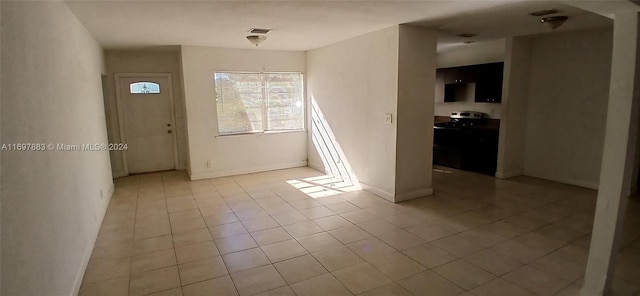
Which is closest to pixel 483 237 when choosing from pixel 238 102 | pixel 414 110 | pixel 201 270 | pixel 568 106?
pixel 414 110

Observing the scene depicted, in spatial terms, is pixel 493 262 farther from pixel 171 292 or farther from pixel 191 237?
pixel 191 237

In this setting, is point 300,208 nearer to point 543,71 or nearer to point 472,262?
point 472,262

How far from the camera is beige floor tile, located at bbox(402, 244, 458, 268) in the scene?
2898mm

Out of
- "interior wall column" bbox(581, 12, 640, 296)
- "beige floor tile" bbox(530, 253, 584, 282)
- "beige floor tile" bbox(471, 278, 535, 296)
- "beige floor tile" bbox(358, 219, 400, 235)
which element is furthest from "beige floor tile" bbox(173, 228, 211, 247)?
"interior wall column" bbox(581, 12, 640, 296)

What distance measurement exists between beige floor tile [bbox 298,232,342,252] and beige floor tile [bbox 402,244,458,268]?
2.31ft

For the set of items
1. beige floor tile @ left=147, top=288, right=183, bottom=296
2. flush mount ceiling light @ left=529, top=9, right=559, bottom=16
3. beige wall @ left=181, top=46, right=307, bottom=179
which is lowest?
beige floor tile @ left=147, top=288, right=183, bottom=296

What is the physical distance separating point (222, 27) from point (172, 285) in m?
2.97

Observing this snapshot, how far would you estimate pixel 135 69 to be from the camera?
6.02m

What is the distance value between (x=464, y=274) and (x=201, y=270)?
219cm

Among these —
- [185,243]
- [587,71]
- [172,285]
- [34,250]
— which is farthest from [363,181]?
[34,250]

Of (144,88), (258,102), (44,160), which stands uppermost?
(144,88)

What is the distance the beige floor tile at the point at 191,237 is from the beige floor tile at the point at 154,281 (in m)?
0.51

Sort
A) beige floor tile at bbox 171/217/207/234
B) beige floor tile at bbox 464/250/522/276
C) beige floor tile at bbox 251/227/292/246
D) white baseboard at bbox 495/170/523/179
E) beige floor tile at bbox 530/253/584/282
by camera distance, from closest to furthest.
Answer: beige floor tile at bbox 530/253/584/282 → beige floor tile at bbox 464/250/522/276 → beige floor tile at bbox 251/227/292/246 → beige floor tile at bbox 171/217/207/234 → white baseboard at bbox 495/170/523/179

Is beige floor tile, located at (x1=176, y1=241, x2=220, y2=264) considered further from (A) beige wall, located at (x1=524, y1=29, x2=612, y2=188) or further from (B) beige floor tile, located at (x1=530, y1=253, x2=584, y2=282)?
(A) beige wall, located at (x1=524, y1=29, x2=612, y2=188)
